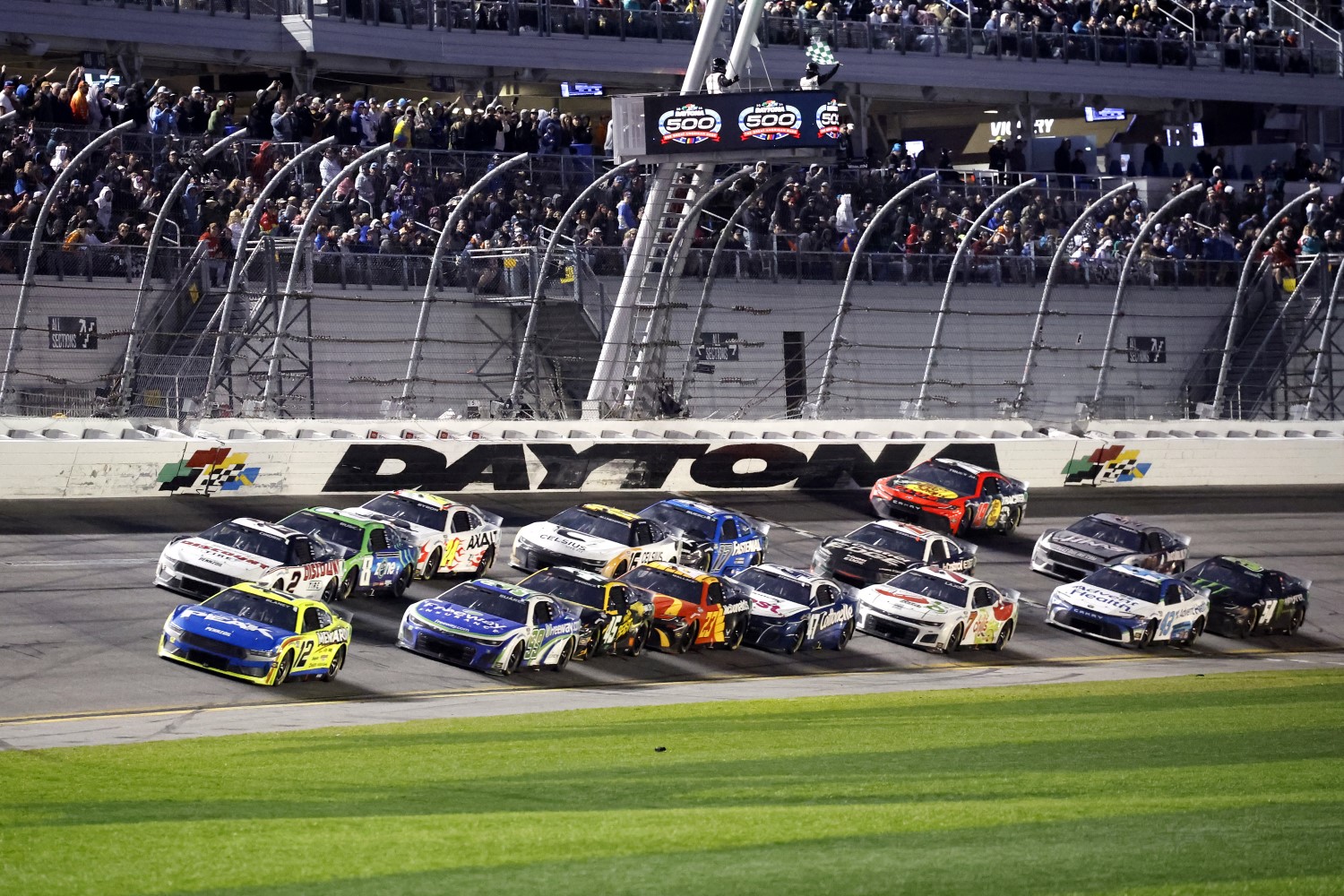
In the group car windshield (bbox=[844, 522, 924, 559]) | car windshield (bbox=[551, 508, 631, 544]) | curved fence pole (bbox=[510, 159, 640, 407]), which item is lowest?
car windshield (bbox=[844, 522, 924, 559])

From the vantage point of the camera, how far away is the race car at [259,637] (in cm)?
1892

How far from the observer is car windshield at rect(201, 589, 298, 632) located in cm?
1923

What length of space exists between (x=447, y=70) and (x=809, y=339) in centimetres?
1533

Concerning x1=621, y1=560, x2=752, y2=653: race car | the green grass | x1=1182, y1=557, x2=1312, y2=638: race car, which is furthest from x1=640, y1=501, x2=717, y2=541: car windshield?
the green grass

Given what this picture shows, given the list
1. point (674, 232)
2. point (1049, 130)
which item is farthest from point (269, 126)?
point (1049, 130)

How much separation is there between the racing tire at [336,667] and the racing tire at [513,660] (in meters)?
1.90

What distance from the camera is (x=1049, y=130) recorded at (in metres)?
60.6

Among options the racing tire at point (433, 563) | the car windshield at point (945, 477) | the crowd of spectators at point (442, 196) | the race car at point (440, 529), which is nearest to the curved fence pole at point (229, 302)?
the crowd of spectators at point (442, 196)

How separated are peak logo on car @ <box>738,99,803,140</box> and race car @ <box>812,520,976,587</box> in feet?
20.7

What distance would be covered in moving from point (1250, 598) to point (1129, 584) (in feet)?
6.89

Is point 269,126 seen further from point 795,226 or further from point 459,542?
point 459,542

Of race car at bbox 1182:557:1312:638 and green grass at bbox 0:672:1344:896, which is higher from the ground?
green grass at bbox 0:672:1344:896

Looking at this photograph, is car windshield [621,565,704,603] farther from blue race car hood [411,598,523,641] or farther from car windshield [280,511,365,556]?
car windshield [280,511,365,556]

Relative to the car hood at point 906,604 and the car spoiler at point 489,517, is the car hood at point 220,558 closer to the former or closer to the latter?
the car spoiler at point 489,517
